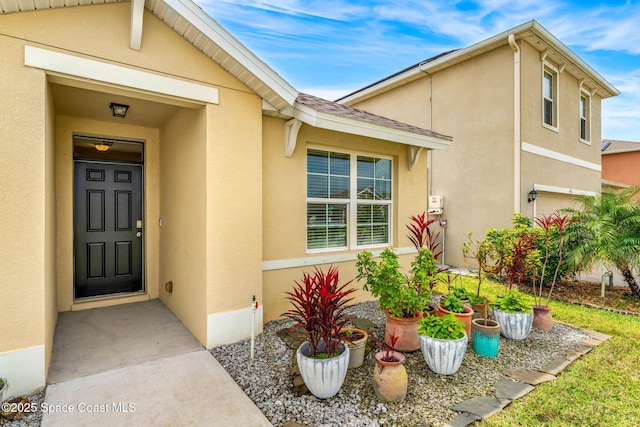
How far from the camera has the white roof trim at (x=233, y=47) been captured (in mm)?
3455

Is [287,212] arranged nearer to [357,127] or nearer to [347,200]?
[347,200]

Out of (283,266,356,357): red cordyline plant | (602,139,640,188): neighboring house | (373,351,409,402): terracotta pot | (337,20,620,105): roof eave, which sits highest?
(337,20,620,105): roof eave

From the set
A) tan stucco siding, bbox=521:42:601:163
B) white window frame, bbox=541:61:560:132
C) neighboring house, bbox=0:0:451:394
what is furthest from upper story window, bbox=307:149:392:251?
white window frame, bbox=541:61:560:132

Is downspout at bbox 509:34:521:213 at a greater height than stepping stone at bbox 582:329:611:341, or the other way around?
downspout at bbox 509:34:521:213

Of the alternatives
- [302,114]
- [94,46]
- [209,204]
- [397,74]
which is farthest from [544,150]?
[94,46]

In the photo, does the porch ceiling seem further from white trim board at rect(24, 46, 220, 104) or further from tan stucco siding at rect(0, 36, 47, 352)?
tan stucco siding at rect(0, 36, 47, 352)

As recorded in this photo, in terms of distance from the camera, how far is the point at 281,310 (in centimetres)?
498

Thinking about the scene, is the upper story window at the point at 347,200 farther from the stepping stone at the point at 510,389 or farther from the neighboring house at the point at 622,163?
the neighboring house at the point at 622,163

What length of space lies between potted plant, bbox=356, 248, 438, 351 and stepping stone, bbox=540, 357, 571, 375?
4.66 ft

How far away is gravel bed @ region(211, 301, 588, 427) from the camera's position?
108 inches

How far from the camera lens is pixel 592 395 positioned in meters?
3.12

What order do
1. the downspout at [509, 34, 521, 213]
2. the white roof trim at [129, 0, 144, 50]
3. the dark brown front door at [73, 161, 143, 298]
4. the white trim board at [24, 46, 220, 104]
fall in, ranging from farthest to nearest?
the downspout at [509, 34, 521, 213] < the dark brown front door at [73, 161, 143, 298] < the white roof trim at [129, 0, 144, 50] < the white trim board at [24, 46, 220, 104]

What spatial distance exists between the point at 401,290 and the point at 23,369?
388cm

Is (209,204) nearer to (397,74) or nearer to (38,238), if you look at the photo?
(38,238)
